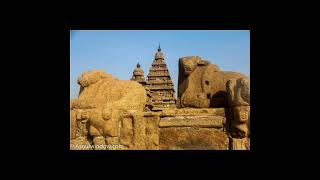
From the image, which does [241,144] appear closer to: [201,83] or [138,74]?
[201,83]

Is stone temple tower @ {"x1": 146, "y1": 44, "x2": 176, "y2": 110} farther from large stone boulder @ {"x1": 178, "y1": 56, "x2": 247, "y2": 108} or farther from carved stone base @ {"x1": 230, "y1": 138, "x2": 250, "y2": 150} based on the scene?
carved stone base @ {"x1": 230, "y1": 138, "x2": 250, "y2": 150}

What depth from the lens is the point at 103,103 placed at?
294 inches

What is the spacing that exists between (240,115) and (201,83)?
4.58ft

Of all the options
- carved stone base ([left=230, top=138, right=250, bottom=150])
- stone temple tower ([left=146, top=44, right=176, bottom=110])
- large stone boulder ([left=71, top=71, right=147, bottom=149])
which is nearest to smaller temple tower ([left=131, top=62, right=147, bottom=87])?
stone temple tower ([left=146, top=44, right=176, bottom=110])

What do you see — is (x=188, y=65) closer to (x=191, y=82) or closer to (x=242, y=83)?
(x=191, y=82)

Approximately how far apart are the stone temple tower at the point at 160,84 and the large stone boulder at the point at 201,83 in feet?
57.2

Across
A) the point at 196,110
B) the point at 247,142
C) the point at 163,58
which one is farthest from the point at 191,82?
the point at 163,58

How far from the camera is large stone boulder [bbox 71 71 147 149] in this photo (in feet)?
23.1

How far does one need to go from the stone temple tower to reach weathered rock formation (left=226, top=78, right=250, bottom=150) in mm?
18708

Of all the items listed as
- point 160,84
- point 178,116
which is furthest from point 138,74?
point 178,116

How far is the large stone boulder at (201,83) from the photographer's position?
7359 mm

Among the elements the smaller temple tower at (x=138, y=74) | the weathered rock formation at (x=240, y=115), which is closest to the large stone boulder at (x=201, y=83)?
the weathered rock formation at (x=240, y=115)

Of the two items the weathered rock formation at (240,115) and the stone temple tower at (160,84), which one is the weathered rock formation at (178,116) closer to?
the weathered rock formation at (240,115)

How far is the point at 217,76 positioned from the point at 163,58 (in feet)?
71.4
